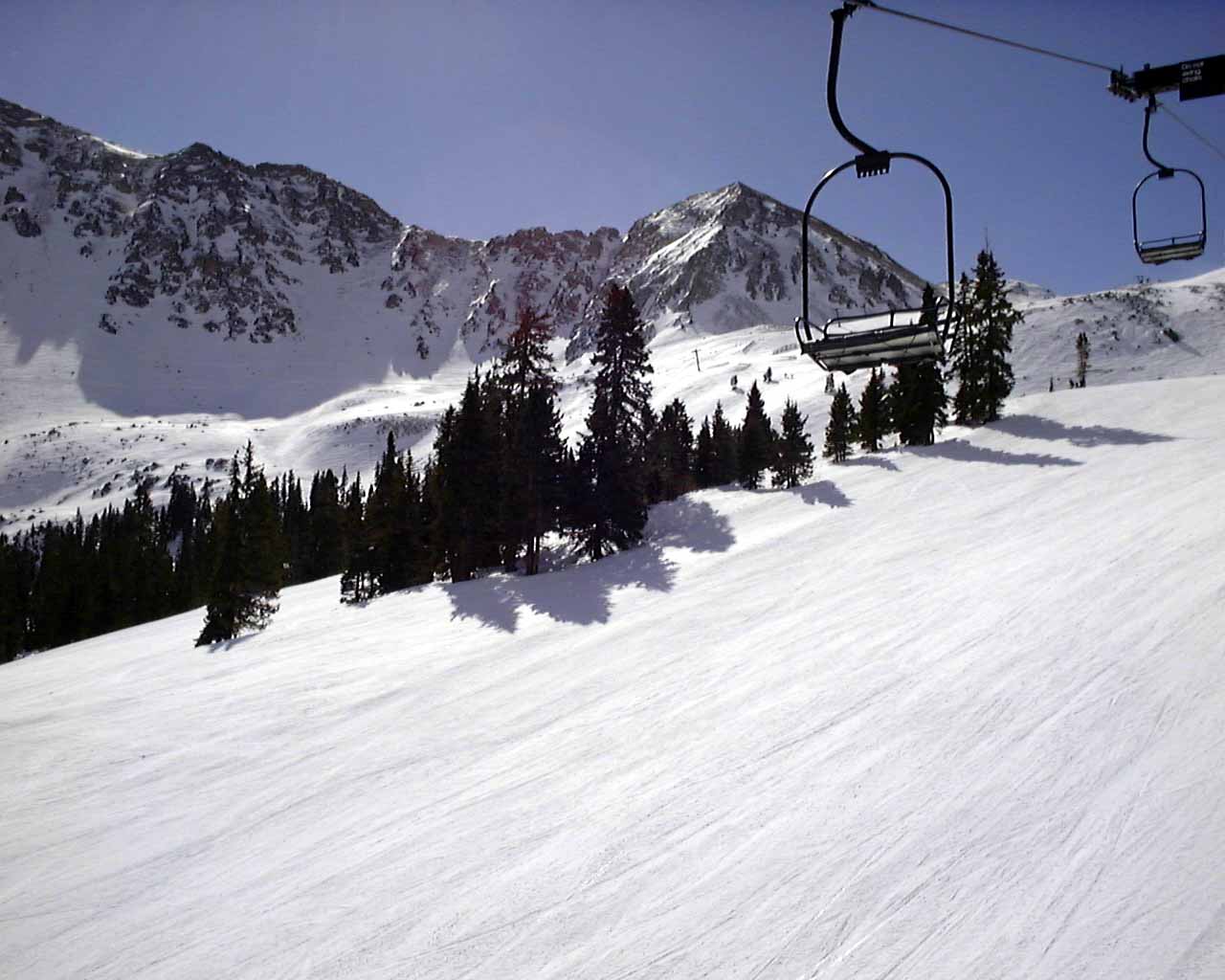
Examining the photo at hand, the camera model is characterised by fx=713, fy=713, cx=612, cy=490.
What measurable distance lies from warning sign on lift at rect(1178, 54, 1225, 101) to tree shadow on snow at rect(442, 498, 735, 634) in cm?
1513

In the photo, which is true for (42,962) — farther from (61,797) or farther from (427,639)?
(427,639)

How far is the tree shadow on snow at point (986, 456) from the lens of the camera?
2783 centimetres

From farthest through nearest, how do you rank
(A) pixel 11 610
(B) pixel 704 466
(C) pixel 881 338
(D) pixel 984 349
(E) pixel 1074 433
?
1. (B) pixel 704 466
2. (A) pixel 11 610
3. (D) pixel 984 349
4. (E) pixel 1074 433
5. (C) pixel 881 338

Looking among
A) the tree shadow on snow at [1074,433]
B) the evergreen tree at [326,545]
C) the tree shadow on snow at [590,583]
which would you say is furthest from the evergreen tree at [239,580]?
the evergreen tree at [326,545]

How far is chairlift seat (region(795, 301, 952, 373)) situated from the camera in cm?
693

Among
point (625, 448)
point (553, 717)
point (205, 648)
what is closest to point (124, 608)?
point (205, 648)

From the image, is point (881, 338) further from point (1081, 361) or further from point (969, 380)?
point (1081, 361)

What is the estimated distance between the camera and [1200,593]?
42.7ft

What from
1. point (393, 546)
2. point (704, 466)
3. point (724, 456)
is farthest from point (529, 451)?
point (724, 456)

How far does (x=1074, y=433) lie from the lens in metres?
32.4

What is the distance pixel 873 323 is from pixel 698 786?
6.63 meters

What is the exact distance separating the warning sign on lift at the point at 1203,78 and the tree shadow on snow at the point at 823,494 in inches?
774

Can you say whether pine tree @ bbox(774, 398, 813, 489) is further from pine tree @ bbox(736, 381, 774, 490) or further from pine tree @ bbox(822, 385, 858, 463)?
pine tree @ bbox(822, 385, 858, 463)

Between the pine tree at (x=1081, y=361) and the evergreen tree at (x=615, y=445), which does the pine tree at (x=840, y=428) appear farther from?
the pine tree at (x=1081, y=361)
